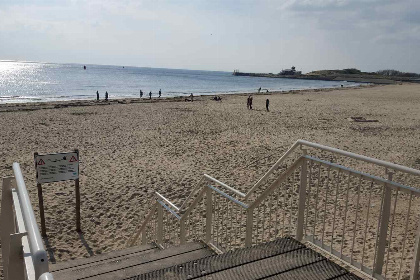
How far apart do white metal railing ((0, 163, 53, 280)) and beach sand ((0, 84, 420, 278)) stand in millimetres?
4596

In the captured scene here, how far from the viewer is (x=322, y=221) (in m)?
7.38

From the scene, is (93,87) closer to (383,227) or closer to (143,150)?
(143,150)

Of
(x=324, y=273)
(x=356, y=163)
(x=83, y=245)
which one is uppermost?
(x=324, y=273)

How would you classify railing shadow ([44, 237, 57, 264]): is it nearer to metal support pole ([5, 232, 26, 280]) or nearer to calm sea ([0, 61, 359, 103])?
metal support pole ([5, 232, 26, 280])

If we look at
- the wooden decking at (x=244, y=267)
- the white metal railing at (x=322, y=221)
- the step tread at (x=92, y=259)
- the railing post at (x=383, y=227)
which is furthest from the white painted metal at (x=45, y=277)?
the step tread at (x=92, y=259)

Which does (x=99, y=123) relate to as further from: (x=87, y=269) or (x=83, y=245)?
(x=87, y=269)

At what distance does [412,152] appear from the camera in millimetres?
14031

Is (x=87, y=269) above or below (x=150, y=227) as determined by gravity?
above

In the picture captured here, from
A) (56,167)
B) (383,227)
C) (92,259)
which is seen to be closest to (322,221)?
(383,227)

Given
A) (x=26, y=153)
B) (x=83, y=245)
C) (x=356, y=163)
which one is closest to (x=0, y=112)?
(x=26, y=153)

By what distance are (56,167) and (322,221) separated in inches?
226

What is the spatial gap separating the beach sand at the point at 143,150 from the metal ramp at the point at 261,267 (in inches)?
164

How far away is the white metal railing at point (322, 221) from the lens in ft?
10.8

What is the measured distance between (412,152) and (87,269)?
13787 mm
